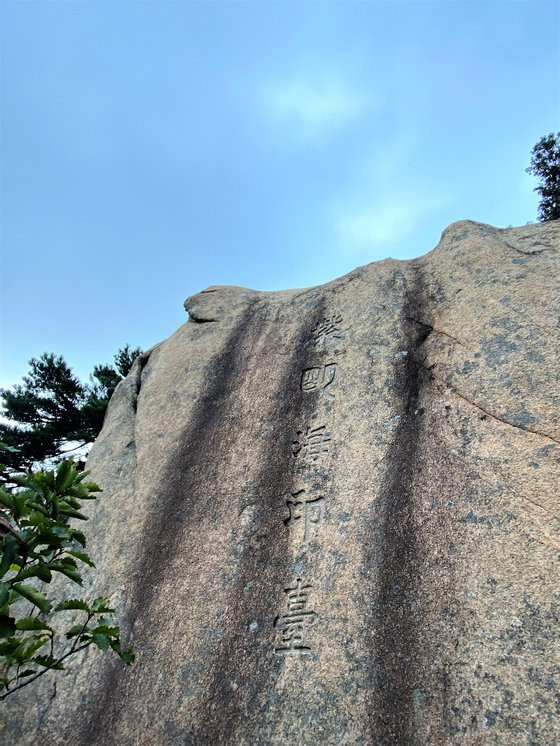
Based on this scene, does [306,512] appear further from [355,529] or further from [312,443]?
[312,443]

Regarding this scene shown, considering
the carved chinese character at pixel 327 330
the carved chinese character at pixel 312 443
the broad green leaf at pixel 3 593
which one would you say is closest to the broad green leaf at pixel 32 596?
the broad green leaf at pixel 3 593

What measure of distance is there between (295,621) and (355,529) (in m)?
0.68

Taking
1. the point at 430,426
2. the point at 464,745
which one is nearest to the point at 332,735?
the point at 464,745

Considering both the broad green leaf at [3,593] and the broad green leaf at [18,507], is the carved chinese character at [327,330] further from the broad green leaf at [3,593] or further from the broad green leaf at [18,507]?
the broad green leaf at [3,593]


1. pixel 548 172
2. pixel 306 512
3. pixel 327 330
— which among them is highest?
pixel 548 172

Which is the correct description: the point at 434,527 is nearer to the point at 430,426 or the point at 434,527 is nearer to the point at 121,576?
the point at 430,426

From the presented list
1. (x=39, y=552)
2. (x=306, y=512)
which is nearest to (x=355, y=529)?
(x=306, y=512)

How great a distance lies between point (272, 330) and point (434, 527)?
114 inches

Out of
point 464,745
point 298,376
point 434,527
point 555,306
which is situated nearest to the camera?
point 464,745

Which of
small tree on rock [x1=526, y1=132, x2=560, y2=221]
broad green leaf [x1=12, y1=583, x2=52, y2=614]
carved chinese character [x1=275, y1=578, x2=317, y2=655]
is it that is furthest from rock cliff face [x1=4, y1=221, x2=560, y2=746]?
small tree on rock [x1=526, y1=132, x2=560, y2=221]

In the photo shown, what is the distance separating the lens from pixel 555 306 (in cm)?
394

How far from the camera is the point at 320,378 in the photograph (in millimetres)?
4785

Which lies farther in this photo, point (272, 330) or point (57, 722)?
point (272, 330)

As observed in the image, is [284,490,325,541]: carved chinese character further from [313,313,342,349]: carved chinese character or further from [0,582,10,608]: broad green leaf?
[0,582,10,608]: broad green leaf
